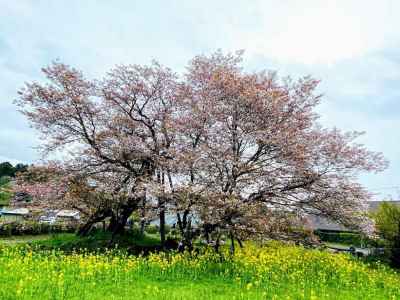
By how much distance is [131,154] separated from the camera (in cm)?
1507

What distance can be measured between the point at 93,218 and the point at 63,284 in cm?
1001

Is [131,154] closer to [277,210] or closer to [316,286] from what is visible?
[277,210]

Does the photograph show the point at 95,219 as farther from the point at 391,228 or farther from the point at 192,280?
the point at 391,228

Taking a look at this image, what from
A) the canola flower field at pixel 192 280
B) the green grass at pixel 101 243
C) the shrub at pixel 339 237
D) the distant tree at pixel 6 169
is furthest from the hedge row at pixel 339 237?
the distant tree at pixel 6 169

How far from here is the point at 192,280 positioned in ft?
30.5

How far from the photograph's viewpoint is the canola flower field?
752 centimetres

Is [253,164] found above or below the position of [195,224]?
above

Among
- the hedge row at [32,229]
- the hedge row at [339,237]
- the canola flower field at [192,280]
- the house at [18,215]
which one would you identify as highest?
the house at [18,215]

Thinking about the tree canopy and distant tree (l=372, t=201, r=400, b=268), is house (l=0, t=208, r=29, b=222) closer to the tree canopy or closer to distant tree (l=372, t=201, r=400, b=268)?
the tree canopy

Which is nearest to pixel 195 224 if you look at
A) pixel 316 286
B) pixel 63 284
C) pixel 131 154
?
pixel 131 154

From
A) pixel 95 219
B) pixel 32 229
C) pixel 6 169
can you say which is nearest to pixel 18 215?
pixel 32 229

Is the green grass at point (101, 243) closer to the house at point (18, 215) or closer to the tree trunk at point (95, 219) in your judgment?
the tree trunk at point (95, 219)

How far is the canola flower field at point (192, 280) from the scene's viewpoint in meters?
7.52

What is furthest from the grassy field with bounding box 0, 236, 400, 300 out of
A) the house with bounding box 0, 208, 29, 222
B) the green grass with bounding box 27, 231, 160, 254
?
the house with bounding box 0, 208, 29, 222
